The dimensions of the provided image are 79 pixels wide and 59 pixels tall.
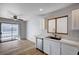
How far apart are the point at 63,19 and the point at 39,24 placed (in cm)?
47

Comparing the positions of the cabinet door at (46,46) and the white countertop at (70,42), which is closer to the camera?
the white countertop at (70,42)

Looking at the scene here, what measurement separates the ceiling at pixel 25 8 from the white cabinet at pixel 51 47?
1.98 feet

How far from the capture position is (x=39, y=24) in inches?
63.9

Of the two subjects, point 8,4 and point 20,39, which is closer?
point 8,4

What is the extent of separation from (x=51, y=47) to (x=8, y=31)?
90 centimetres

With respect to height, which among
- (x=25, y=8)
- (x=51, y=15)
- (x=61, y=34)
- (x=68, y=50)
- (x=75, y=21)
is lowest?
(x=68, y=50)

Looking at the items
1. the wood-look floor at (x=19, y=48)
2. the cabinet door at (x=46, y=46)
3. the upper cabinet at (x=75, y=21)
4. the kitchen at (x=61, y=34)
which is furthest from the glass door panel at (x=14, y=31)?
the upper cabinet at (x=75, y=21)

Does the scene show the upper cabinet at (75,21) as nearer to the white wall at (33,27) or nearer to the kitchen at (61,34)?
the kitchen at (61,34)

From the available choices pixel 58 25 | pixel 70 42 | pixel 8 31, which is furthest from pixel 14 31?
pixel 70 42

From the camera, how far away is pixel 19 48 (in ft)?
5.11

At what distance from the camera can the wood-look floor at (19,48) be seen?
Result: 4.92 feet

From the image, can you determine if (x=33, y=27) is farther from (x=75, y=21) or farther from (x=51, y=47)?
(x=75, y=21)
